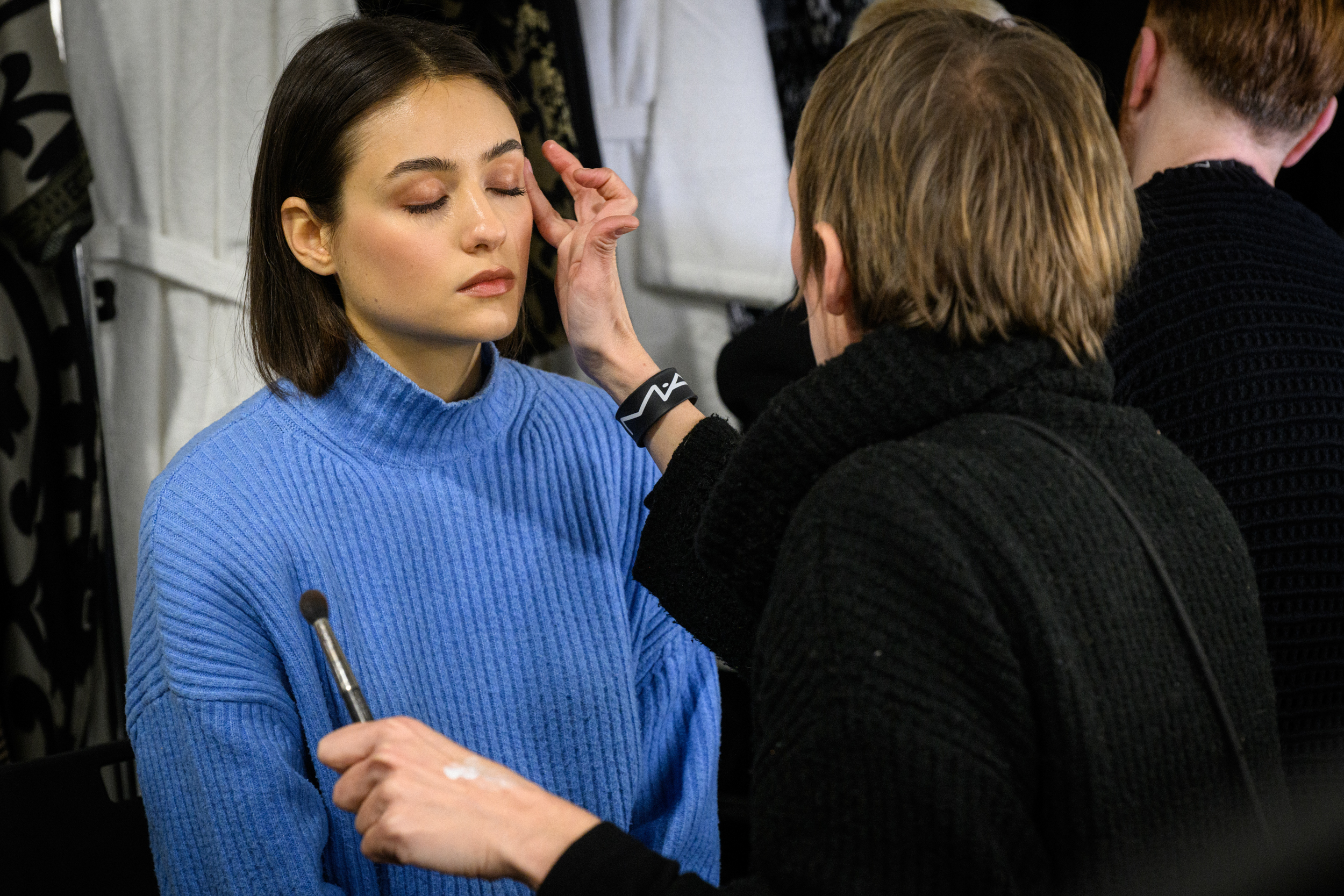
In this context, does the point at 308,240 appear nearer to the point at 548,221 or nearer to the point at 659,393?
the point at 548,221

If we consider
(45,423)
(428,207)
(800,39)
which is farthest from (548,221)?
(800,39)

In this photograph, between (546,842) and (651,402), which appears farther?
(651,402)

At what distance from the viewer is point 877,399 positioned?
0.66 meters

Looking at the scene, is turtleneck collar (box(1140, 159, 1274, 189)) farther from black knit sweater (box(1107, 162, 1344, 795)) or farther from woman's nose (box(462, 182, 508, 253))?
woman's nose (box(462, 182, 508, 253))

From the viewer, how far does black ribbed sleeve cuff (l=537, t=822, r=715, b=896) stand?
2.04 feet

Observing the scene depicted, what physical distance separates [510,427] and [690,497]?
21 centimetres

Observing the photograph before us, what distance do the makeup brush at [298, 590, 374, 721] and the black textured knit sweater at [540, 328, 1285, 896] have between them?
0.57 feet

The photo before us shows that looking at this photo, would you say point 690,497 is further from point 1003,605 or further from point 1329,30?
point 1329,30

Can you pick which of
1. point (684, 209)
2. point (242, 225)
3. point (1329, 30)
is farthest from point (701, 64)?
point (1329, 30)

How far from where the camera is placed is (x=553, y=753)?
1005 millimetres

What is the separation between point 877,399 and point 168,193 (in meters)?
0.97

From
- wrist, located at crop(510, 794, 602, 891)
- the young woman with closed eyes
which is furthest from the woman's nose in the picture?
wrist, located at crop(510, 794, 602, 891)

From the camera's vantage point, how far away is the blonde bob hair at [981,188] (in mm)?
653

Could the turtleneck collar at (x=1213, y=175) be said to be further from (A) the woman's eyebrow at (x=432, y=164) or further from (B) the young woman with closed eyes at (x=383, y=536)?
(A) the woman's eyebrow at (x=432, y=164)
